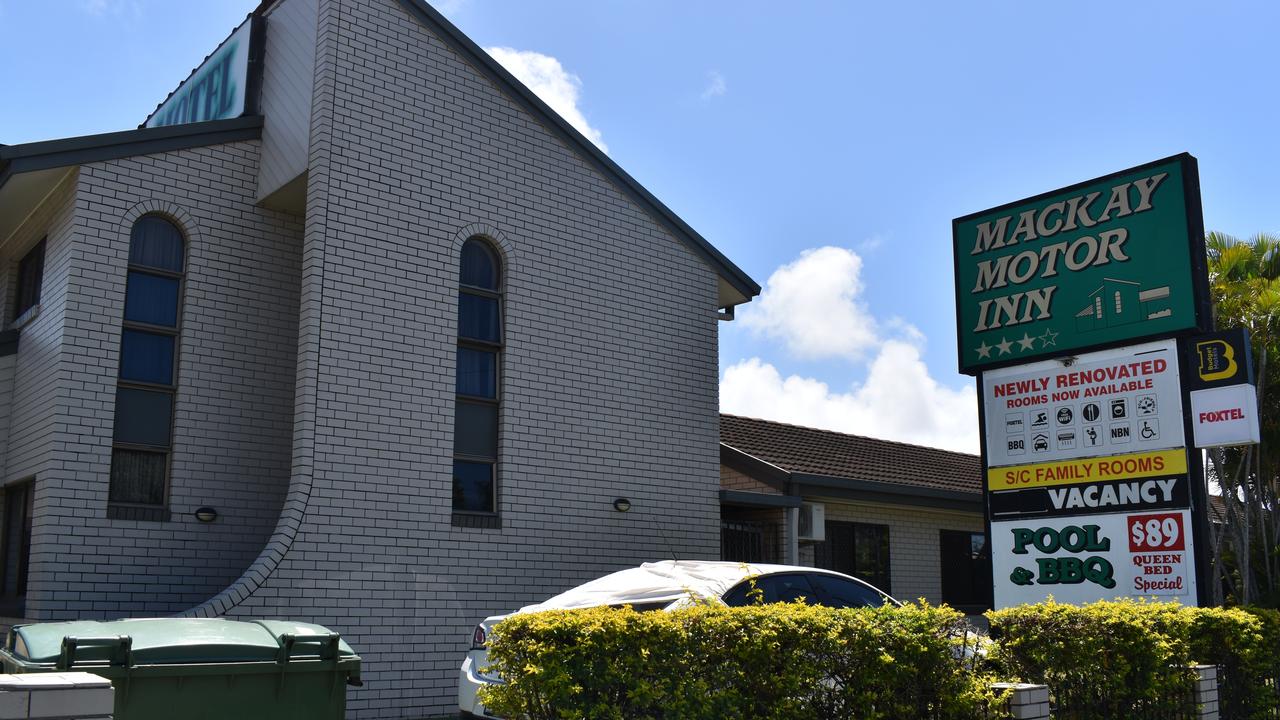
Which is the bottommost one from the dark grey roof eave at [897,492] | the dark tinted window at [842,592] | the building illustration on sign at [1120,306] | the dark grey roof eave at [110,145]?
the dark tinted window at [842,592]

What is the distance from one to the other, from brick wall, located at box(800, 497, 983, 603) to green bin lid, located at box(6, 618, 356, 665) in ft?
39.1

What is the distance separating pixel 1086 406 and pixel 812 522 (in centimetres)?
510

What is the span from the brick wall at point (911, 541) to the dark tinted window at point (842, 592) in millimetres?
7778

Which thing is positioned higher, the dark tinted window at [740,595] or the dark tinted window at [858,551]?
the dark tinted window at [858,551]

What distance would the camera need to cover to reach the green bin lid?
662 cm

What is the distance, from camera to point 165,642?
6828 mm

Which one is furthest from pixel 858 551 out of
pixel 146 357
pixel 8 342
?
pixel 8 342

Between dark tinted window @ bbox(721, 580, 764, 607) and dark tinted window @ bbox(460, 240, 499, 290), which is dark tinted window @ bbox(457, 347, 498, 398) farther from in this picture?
dark tinted window @ bbox(721, 580, 764, 607)

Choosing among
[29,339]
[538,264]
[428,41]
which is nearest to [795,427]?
[538,264]

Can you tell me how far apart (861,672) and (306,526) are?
6.17m

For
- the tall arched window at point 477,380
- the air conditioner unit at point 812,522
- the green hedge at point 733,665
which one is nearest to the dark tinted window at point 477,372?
the tall arched window at point 477,380

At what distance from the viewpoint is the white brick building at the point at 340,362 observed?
11.3 metres

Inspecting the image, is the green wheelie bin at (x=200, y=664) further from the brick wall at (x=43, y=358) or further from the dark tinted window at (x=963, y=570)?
the dark tinted window at (x=963, y=570)

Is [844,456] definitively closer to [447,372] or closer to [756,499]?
[756,499]
